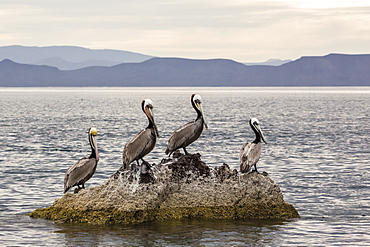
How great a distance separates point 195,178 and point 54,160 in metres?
17.3

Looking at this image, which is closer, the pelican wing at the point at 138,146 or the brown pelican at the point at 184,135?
the pelican wing at the point at 138,146

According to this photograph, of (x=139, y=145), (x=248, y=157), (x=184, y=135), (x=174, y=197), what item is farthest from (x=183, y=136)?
(x=248, y=157)

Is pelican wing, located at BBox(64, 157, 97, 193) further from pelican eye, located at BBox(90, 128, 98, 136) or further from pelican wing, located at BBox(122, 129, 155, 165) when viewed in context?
pelican wing, located at BBox(122, 129, 155, 165)

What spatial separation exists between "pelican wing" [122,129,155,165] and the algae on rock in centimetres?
42

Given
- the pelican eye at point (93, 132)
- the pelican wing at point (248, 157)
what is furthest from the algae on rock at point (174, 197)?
the pelican eye at point (93, 132)

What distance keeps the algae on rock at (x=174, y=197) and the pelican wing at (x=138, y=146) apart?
1.36ft

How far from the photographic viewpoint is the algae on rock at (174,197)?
17.2 m

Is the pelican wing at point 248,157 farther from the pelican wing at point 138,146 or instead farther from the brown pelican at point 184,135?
the pelican wing at point 138,146

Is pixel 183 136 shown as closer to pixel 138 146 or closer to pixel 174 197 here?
pixel 138 146

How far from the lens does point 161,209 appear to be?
1759cm

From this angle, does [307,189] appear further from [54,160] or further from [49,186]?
[54,160]

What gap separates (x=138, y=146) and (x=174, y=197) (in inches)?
70.0

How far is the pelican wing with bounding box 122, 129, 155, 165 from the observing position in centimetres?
1720

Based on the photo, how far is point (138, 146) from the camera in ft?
56.5
